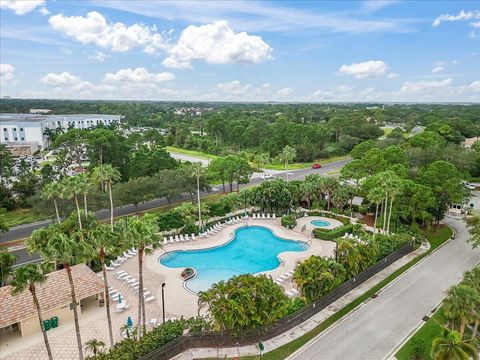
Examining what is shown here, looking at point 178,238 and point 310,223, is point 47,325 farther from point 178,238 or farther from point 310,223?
point 310,223

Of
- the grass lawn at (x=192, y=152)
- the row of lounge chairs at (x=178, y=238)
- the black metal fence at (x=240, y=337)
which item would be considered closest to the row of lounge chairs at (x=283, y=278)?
the black metal fence at (x=240, y=337)

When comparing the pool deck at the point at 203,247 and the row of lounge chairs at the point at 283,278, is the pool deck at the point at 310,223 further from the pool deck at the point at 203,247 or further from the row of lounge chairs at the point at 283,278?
the row of lounge chairs at the point at 283,278

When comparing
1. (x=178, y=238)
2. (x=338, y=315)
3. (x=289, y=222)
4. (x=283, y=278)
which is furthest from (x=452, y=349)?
(x=178, y=238)

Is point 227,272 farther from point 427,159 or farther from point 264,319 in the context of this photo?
point 427,159

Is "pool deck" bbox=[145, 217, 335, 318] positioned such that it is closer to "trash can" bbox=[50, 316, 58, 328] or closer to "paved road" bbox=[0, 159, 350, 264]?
"trash can" bbox=[50, 316, 58, 328]

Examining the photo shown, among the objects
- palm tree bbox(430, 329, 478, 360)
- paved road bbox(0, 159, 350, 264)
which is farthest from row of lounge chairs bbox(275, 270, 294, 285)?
paved road bbox(0, 159, 350, 264)

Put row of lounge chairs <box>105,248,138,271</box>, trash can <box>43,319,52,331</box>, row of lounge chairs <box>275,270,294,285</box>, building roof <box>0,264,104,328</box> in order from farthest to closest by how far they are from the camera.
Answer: row of lounge chairs <box>105,248,138,271</box>
row of lounge chairs <box>275,270,294,285</box>
trash can <box>43,319,52,331</box>
building roof <box>0,264,104,328</box>
